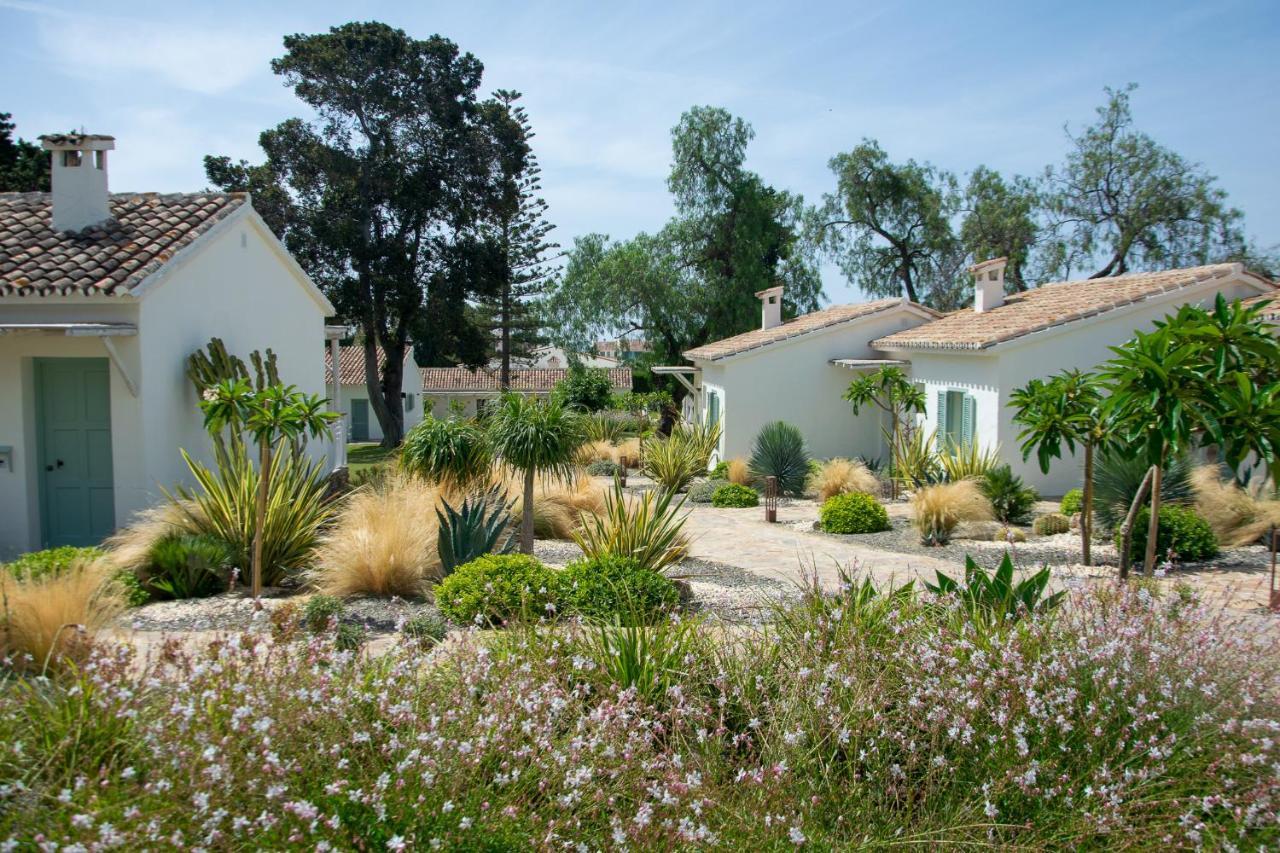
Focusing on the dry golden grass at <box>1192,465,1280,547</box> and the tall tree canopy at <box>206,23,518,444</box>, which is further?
the tall tree canopy at <box>206,23,518,444</box>

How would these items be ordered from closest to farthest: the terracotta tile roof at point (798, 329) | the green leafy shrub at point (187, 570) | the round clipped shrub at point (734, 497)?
the green leafy shrub at point (187, 570), the round clipped shrub at point (734, 497), the terracotta tile roof at point (798, 329)

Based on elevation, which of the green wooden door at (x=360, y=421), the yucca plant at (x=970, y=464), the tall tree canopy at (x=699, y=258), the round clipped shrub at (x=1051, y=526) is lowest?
the round clipped shrub at (x=1051, y=526)

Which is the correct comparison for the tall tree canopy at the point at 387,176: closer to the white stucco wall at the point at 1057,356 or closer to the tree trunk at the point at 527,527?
the white stucco wall at the point at 1057,356

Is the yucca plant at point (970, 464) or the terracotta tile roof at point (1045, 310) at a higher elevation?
the terracotta tile roof at point (1045, 310)

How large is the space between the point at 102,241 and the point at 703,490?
11.7 meters

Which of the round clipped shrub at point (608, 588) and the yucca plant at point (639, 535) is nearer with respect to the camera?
the round clipped shrub at point (608, 588)

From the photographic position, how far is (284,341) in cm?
1585

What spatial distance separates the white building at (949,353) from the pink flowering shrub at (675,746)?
496 inches

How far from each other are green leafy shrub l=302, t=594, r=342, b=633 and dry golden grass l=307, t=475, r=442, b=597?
101 centimetres

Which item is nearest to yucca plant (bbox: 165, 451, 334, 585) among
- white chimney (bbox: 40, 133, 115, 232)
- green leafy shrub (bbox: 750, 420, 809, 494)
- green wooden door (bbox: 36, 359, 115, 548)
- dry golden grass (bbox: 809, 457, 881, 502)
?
green wooden door (bbox: 36, 359, 115, 548)

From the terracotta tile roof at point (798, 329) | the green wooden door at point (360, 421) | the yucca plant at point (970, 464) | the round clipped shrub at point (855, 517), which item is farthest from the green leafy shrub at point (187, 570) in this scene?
the green wooden door at point (360, 421)

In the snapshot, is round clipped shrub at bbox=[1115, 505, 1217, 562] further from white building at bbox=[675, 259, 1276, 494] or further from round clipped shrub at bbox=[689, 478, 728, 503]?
round clipped shrub at bbox=[689, 478, 728, 503]

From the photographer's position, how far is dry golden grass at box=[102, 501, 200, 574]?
8188 millimetres

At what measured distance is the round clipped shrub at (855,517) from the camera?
1359 centimetres
